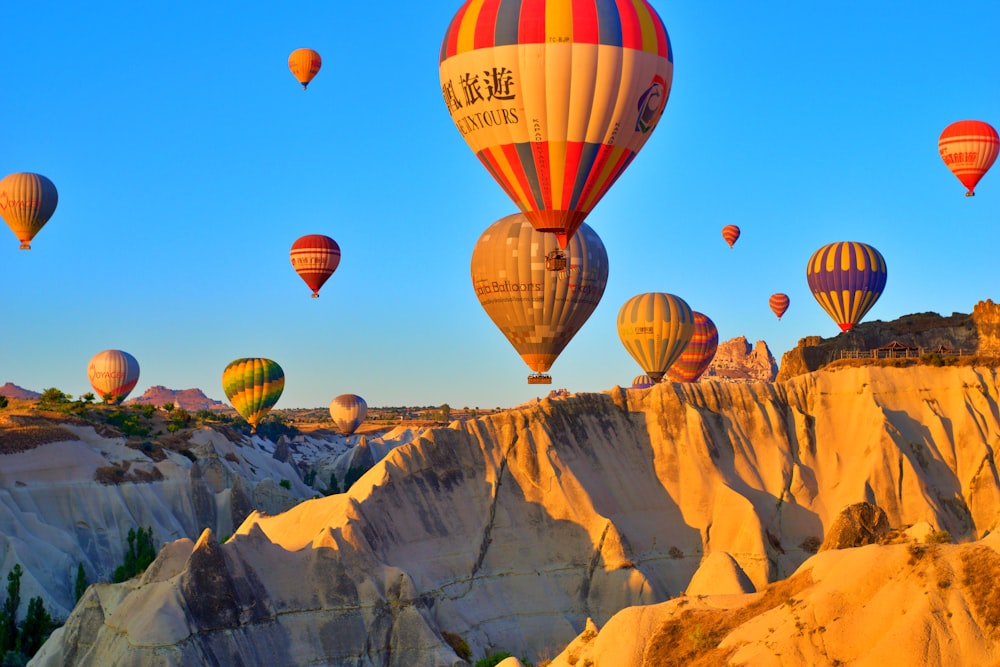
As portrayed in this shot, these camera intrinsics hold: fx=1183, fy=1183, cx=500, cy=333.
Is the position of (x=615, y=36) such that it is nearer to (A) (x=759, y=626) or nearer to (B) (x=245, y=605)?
(B) (x=245, y=605)

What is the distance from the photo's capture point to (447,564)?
51.2 metres

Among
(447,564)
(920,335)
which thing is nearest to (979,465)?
(920,335)

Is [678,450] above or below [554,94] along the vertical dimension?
below

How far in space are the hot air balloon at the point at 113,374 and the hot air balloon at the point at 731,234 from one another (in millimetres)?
60128

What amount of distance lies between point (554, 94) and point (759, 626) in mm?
29675

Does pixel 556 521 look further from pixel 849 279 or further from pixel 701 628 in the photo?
pixel 849 279

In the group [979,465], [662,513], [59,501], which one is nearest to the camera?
[662,513]

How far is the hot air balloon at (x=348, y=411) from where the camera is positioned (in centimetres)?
15550

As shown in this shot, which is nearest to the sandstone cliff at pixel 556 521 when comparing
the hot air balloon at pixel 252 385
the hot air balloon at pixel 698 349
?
the hot air balloon at pixel 698 349

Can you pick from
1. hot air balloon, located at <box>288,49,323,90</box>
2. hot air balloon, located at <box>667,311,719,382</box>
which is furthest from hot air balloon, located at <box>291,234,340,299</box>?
hot air balloon, located at <box>667,311,719,382</box>

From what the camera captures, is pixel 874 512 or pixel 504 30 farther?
pixel 504 30

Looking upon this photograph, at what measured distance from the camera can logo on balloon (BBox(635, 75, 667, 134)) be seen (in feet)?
166

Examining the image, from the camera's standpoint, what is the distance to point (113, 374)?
11788cm

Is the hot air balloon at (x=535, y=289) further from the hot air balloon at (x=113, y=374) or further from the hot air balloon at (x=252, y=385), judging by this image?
the hot air balloon at (x=113, y=374)
